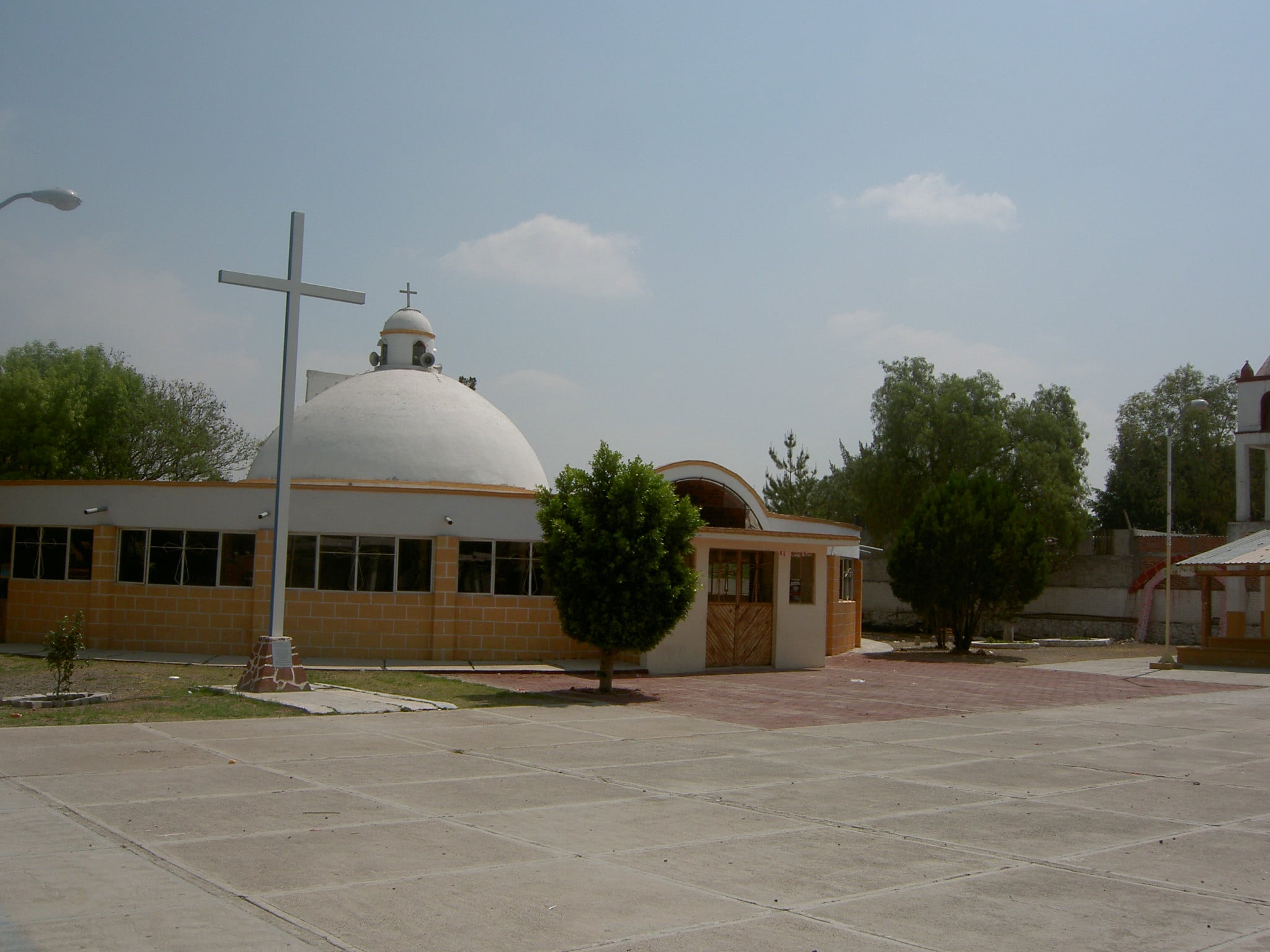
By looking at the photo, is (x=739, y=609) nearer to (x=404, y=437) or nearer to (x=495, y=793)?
(x=404, y=437)

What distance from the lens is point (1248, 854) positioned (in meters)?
7.73

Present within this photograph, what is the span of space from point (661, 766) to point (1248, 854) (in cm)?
511

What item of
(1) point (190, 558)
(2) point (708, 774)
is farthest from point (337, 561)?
(2) point (708, 774)

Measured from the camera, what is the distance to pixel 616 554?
55.5ft

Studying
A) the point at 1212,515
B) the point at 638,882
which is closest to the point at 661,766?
the point at 638,882

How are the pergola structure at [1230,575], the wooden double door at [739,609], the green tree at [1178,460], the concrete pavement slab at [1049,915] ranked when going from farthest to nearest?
1. the green tree at [1178,460]
2. the pergola structure at [1230,575]
3. the wooden double door at [739,609]
4. the concrete pavement slab at [1049,915]

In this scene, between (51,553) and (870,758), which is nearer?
(870,758)

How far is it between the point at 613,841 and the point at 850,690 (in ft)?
40.8

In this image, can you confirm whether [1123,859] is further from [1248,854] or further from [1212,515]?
[1212,515]

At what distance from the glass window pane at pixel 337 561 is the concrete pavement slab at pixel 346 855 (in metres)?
13.3

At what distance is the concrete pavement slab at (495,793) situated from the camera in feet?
28.5

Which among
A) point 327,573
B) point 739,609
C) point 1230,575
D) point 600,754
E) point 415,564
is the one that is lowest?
point 600,754

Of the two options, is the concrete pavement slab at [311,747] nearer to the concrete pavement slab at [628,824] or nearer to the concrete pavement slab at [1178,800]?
the concrete pavement slab at [628,824]

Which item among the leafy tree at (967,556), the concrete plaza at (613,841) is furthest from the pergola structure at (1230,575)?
the concrete plaza at (613,841)
